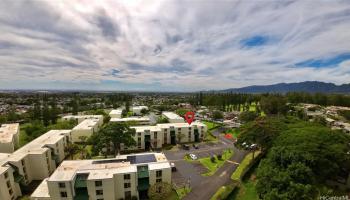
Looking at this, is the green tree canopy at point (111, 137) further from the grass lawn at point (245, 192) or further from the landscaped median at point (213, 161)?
the grass lawn at point (245, 192)

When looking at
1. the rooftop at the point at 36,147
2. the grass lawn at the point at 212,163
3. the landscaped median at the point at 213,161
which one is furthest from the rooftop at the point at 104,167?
the grass lawn at the point at 212,163

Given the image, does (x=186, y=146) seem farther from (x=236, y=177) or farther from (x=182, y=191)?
(x=182, y=191)

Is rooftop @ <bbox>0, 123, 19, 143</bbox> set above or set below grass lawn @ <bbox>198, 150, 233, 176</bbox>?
above

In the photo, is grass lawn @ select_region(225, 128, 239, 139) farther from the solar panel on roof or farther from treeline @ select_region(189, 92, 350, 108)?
treeline @ select_region(189, 92, 350, 108)

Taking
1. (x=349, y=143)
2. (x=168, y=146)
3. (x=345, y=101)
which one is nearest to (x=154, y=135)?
(x=168, y=146)

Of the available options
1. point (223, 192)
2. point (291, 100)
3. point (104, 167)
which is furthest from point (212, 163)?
point (291, 100)

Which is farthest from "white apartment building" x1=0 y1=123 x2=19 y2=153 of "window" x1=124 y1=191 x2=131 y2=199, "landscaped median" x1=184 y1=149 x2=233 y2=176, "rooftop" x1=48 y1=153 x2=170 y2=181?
"landscaped median" x1=184 y1=149 x2=233 y2=176
